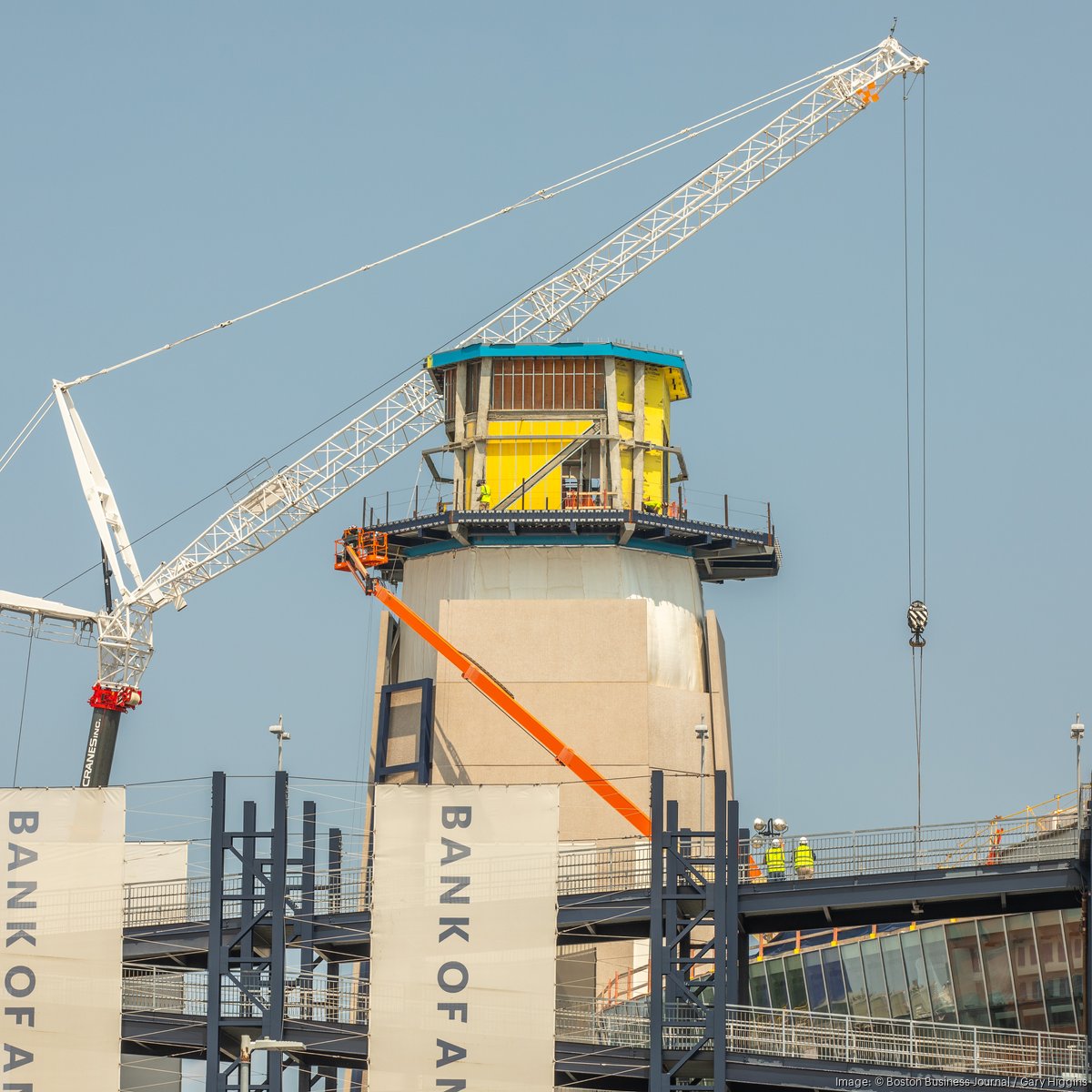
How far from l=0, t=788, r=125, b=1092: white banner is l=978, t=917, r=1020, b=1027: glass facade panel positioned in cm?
3270

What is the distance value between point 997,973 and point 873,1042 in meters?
5.37

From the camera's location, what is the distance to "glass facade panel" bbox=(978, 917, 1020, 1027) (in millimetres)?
90750

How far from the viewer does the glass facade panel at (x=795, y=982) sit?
9925 centimetres

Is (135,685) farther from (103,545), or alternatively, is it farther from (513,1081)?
(513,1081)

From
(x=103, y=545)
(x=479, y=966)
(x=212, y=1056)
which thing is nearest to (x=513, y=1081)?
(x=479, y=966)

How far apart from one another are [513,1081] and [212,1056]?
1102cm

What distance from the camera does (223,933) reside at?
300 ft

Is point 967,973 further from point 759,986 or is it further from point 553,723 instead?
point 553,723

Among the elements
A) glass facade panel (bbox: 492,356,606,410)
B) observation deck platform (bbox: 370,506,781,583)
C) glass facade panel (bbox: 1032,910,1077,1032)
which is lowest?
glass facade panel (bbox: 1032,910,1077,1032)

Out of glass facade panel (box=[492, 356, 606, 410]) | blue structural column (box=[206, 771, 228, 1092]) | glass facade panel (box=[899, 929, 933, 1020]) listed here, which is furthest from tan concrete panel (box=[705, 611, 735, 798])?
blue structural column (box=[206, 771, 228, 1092])

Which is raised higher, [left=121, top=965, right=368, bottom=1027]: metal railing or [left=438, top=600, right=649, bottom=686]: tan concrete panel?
[left=438, top=600, right=649, bottom=686]: tan concrete panel

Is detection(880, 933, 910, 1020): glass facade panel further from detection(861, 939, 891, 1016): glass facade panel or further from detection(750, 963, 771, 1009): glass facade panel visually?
detection(750, 963, 771, 1009): glass facade panel

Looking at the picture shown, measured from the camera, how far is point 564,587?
4564 inches

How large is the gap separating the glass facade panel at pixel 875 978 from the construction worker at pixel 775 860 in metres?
5.59
